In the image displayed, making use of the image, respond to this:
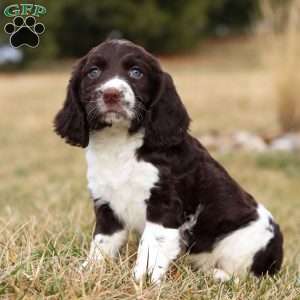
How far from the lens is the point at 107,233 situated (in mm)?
4484

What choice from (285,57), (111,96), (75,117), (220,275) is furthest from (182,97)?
(111,96)

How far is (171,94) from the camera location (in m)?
4.21

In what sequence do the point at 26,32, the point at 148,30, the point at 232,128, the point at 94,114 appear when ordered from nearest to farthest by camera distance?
the point at 94,114 → the point at 26,32 → the point at 232,128 → the point at 148,30

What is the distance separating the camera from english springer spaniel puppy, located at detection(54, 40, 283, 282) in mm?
4082

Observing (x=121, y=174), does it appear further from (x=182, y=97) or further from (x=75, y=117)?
(x=182, y=97)

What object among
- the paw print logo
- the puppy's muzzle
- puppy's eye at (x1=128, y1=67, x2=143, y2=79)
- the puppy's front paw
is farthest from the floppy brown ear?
the paw print logo

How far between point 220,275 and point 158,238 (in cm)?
65

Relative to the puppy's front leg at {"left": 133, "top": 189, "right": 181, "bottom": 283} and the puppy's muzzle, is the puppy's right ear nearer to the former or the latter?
the puppy's muzzle

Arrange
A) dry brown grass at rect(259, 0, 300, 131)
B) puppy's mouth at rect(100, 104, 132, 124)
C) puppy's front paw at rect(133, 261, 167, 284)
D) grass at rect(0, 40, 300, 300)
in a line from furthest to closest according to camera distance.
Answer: dry brown grass at rect(259, 0, 300, 131) → puppy's front paw at rect(133, 261, 167, 284) → puppy's mouth at rect(100, 104, 132, 124) → grass at rect(0, 40, 300, 300)

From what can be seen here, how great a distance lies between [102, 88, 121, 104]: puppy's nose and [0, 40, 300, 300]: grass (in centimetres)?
92

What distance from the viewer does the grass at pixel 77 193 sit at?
3812 millimetres

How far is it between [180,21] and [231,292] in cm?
2542

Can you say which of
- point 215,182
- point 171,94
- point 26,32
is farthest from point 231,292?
point 26,32

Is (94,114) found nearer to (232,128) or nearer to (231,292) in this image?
(231,292)
